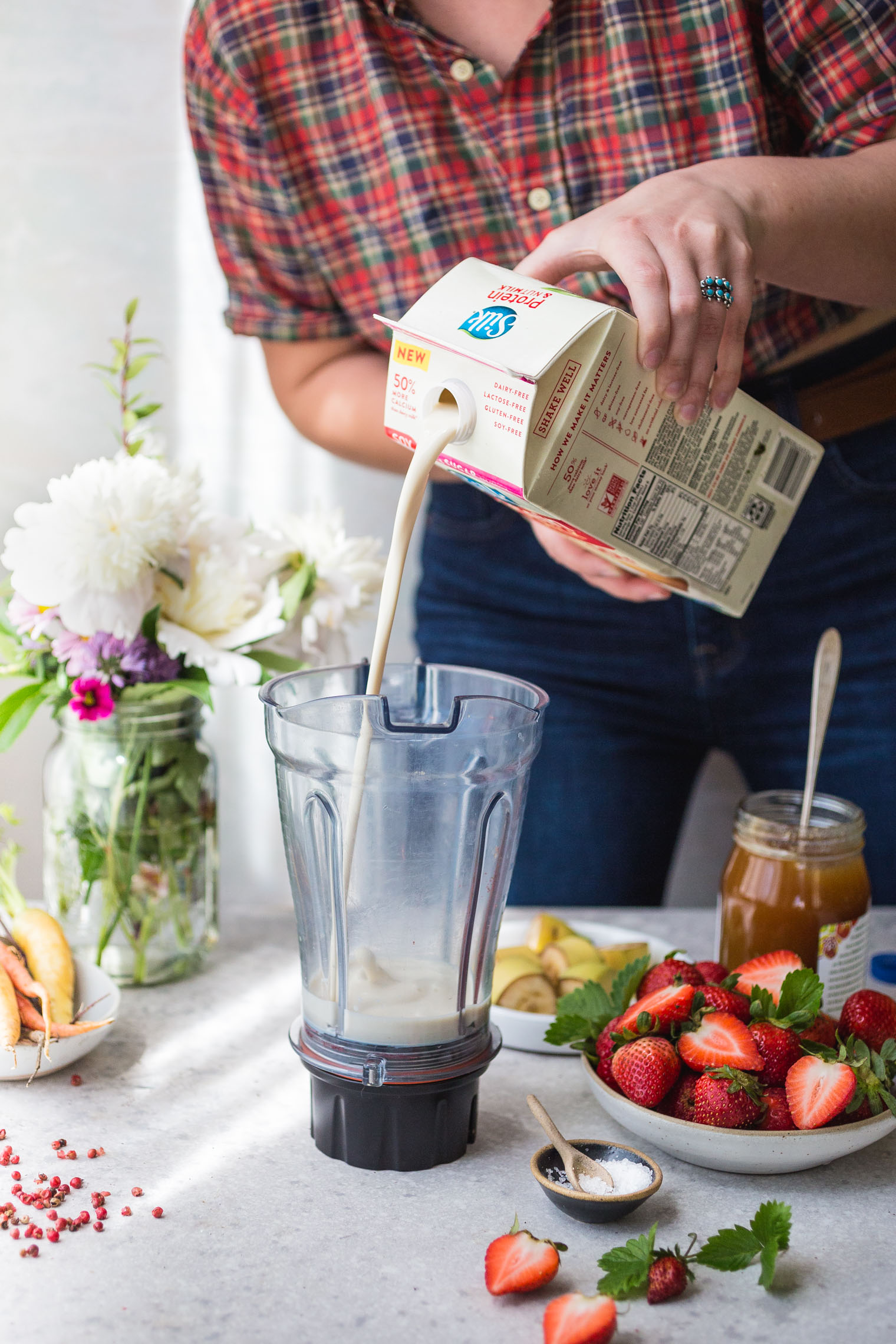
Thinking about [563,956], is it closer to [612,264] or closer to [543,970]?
[543,970]

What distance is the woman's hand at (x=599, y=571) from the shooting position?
3.35ft

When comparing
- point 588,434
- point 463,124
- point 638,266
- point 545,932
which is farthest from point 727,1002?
point 463,124

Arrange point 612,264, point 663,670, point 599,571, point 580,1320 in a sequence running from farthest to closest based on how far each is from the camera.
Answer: point 663,670 < point 599,571 < point 612,264 < point 580,1320

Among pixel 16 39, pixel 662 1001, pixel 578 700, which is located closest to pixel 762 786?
pixel 578 700

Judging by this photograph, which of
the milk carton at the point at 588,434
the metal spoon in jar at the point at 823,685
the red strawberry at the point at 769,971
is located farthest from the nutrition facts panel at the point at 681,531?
the red strawberry at the point at 769,971

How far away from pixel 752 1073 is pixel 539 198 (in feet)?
2.58

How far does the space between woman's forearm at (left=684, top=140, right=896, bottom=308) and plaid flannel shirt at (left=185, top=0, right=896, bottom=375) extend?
0.30ft

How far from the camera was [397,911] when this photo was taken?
77cm

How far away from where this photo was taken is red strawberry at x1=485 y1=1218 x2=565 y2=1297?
2.10 ft

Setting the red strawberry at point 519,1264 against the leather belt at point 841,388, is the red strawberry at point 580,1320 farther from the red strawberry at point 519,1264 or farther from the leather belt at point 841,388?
the leather belt at point 841,388

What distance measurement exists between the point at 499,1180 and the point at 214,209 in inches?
38.6

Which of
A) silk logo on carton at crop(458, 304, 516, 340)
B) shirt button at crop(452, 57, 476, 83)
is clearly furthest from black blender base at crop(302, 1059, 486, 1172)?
Answer: shirt button at crop(452, 57, 476, 83)

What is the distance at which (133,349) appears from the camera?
1.81 m

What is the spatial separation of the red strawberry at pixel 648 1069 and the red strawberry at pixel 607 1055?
2 centimetres
